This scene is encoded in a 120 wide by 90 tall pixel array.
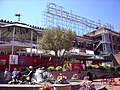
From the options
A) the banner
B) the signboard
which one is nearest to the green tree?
the banner

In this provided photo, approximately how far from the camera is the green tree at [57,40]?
3400 centimetres

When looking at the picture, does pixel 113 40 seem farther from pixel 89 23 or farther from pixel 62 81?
pixel 62 81

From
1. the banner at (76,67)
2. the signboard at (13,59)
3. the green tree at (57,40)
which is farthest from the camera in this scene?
the green tree at (57,40)

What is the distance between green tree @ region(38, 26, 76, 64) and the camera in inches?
1339

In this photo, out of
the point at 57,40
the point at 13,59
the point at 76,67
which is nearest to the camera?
the point at 13,59

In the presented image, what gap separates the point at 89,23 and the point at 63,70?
33969mm

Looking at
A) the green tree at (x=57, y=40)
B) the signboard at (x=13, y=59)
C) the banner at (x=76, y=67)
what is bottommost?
the banner at (x=76, y=67)

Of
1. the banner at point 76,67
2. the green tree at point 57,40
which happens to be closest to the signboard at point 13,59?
the banner at point 76,67

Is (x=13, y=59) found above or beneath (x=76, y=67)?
above

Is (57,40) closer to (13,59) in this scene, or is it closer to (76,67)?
(76,67)

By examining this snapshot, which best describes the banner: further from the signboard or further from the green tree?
the signboard

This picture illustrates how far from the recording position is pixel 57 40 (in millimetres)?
33938

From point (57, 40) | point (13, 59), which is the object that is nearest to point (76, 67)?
point (57, 40)

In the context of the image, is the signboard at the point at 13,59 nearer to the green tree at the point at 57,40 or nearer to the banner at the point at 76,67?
the banner at the point at 76,67
